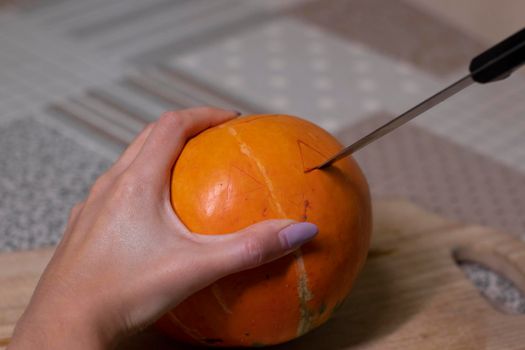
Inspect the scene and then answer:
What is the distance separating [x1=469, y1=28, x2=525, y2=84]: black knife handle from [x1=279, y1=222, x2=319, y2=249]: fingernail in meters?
0.24

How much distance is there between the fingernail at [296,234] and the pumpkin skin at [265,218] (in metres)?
0.02

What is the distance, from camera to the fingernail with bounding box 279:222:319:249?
857 mm

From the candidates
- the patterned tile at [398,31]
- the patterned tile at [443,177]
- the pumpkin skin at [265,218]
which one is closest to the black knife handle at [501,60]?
the pumpkin skin at [265,218]

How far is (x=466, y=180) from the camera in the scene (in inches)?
61.4

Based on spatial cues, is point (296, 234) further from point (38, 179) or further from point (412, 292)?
point (38, 179)

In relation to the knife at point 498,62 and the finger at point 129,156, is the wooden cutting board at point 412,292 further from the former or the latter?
the knife at point 498,62

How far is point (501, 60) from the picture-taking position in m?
0.75

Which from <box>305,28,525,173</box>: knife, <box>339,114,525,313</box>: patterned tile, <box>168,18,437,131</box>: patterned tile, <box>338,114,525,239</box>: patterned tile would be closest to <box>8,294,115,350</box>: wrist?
<box>305,28,525,173</box>: knife

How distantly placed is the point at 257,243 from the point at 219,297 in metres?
0.09

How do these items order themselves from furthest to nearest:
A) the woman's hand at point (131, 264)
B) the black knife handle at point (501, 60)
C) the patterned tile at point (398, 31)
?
the patterned tile at point (398, 31) < the woman's hand at point (131, 264) < the black knife handle at point (501, 60)

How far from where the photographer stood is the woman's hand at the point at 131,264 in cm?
84

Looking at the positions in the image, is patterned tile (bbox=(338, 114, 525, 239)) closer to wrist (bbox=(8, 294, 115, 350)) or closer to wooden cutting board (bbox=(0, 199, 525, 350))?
wooden cutting board (bbox=(0, 199, 525, 350))

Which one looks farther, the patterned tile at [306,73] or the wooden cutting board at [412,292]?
the patterned tile at [306,73]

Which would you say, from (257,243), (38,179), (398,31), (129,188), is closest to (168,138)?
(129,188)
